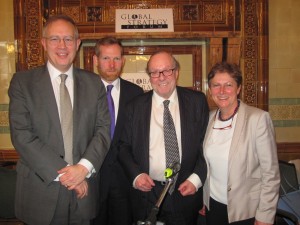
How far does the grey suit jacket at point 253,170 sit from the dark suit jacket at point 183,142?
0.23m

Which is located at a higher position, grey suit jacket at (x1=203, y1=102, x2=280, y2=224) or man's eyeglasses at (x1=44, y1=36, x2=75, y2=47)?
man's eyeglasses at (x1=44, y1=36, x2=75, y2=47)

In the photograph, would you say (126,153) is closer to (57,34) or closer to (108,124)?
(108,124)

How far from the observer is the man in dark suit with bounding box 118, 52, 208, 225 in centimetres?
190

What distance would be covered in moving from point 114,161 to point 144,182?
0.43 metres

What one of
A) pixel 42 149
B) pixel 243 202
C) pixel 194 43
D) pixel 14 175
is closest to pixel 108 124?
pixel 42 149

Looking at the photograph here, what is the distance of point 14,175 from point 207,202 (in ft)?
5.47

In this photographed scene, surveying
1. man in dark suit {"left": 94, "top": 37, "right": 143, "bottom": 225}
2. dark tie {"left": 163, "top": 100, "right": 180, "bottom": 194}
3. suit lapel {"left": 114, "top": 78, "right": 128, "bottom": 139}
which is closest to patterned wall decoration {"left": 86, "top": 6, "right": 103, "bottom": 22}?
man in dark suit {"left": 94, "top": 37, "right": 143, "bottom": 225}

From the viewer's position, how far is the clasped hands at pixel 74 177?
1.57 metres

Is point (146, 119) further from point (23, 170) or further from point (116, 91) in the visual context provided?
point (23, 170)

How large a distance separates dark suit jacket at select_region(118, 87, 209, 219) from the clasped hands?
0.37 m

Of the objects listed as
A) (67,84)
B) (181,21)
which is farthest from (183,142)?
(181,21)

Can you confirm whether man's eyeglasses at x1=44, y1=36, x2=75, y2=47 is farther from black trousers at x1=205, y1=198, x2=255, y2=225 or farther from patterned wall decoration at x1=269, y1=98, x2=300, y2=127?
patterned wall decoration at x1=269, y1=98, x2=300, y2=127

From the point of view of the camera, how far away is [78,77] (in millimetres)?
1789

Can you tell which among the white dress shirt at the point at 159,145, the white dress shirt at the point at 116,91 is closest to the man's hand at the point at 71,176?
the white dress shirt at the point at 159,145
